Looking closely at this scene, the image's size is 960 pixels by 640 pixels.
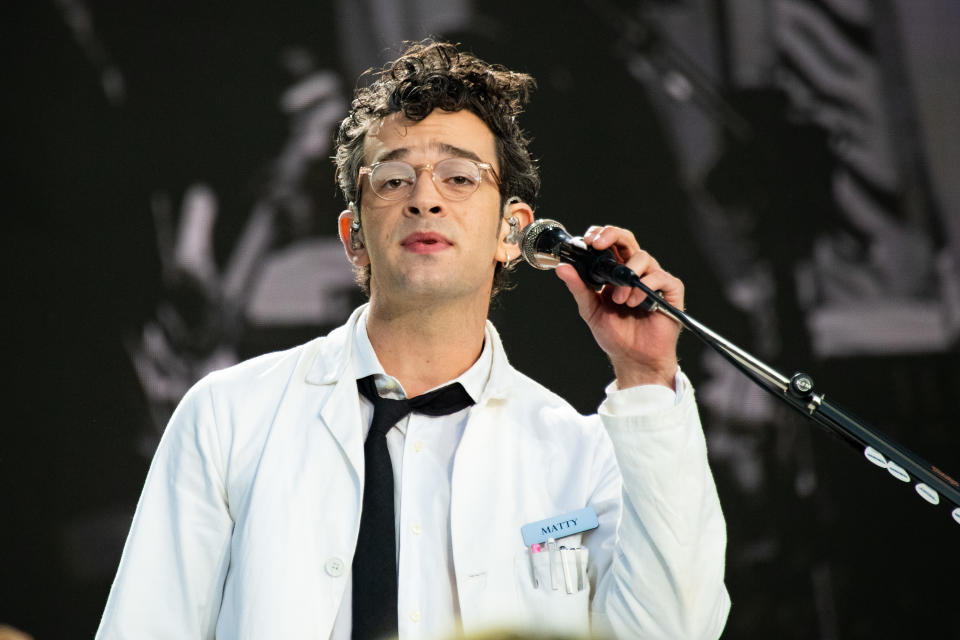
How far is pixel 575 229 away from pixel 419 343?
111 centimetres

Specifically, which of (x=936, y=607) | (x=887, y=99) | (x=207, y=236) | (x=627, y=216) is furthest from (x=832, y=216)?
(x=207, y=236)

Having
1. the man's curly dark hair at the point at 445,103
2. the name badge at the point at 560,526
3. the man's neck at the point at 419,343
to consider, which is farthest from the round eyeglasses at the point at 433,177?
the name badge at the point at 560,526

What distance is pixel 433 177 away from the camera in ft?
7.22

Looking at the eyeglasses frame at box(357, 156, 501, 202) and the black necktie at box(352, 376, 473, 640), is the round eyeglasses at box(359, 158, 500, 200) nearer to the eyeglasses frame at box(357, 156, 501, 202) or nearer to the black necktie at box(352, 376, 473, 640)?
the eyeglasses frame at box(357, 156, 501, 202)

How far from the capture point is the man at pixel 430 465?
6.16 ft

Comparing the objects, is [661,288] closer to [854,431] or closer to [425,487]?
[854,431]

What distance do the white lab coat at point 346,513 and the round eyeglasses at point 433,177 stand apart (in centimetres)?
35

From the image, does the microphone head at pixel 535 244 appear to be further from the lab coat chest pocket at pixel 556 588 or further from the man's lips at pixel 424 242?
the lab coat chest pocket at pixel 556 588

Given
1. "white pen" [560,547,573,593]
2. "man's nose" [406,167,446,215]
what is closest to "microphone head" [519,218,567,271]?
"man's nose" [406,167,446,215]

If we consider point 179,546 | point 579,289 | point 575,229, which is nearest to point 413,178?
point 579,289

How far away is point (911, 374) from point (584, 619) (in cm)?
184

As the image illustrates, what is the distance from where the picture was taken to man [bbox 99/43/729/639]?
1.88 metres

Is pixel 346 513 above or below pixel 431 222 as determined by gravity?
below

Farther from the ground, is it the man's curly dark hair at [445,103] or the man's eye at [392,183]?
the man's curly dark hair at [445,103]
